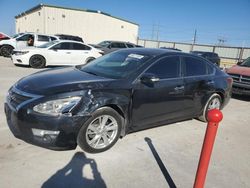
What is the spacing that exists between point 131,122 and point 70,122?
1.08 meters

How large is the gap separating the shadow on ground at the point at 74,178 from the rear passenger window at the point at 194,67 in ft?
8.61

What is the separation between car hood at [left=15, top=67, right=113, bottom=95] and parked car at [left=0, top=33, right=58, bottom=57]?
480 inches

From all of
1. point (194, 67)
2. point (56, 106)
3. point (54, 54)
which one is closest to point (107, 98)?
point (56, 106)

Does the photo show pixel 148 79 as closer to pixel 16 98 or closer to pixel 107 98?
pixel 107 98

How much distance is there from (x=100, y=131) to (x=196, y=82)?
2301 millimetres

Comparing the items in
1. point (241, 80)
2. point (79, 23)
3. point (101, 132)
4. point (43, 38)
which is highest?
point (79, 23)

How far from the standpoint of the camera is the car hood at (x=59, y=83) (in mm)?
3381

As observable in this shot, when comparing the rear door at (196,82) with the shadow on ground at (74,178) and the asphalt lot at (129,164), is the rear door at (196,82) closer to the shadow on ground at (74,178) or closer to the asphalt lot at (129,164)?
the asphalt lot at (129,164)

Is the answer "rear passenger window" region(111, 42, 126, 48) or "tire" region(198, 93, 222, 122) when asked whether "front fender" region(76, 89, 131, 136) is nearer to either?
"tire" region(198, 93, 222, 122)

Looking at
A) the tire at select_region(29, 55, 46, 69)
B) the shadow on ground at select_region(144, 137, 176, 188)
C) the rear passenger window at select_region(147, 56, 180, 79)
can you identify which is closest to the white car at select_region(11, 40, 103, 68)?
the tire at select_region(29, 55, 46, 69)

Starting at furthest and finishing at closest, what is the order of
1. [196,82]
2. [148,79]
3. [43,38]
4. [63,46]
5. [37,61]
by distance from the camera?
[43,38], [63,46], [37,61], [196,82], [148,79]

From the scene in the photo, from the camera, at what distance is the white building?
3247cm

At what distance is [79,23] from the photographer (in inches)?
Answer: 1339

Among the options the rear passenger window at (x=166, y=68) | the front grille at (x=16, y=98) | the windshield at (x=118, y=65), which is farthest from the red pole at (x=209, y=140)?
the front grille at (x=16, y=98)
